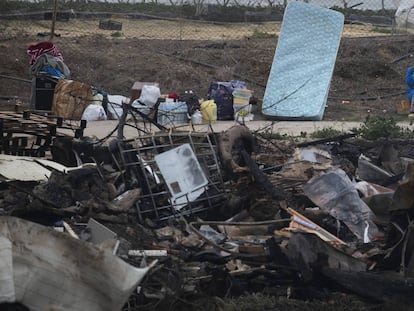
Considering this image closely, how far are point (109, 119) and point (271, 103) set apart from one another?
8.98ft

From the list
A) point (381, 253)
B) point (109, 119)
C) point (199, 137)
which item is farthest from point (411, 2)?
point (381, 253)

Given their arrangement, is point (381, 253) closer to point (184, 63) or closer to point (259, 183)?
point (259, 183)

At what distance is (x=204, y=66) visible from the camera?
16.8 metres

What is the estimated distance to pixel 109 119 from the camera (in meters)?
13.0

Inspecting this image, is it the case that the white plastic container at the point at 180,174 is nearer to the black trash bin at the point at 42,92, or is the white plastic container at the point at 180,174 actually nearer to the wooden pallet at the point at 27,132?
the wooden pallet at the point at 27,132

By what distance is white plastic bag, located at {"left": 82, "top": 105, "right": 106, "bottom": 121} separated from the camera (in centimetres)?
1276

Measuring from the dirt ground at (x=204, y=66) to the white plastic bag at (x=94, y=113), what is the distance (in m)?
1.88

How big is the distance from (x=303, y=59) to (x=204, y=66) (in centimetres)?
319

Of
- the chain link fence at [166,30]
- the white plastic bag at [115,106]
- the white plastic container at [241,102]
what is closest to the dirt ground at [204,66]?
the chain link fence at [166,30]

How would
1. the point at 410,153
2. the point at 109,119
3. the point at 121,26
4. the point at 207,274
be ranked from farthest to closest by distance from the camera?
the point at 121,26
the point at 109,119
the point at 410,153
the point at 207,274

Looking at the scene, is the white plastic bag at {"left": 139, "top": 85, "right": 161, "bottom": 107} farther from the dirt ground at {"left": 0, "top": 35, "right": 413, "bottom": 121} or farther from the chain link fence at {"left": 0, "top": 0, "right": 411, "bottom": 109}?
the chain link fence at {"left": 0, "top": 0, "right": 411, "bottom": 109}

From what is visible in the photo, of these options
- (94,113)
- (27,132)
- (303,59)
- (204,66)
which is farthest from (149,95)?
(27,132)

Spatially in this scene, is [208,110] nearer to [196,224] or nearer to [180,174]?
[180,174]

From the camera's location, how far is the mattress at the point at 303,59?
13.7m
